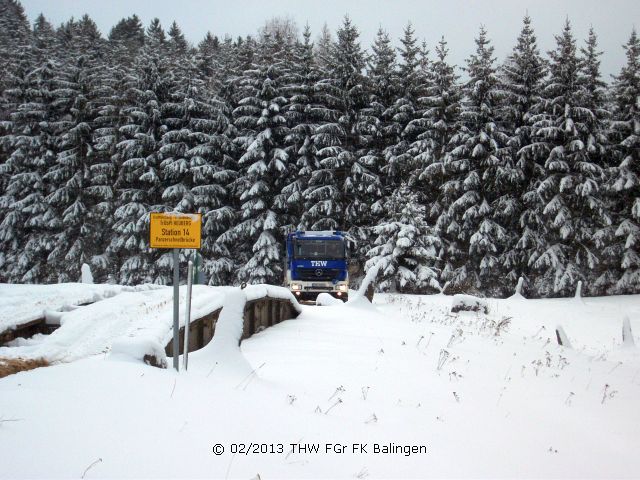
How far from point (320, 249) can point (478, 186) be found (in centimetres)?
1298

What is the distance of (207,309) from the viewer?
818 cm

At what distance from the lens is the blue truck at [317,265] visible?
20406mm

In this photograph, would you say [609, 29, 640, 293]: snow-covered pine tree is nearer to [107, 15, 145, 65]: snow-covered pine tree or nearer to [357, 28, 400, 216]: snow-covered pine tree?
[357, 28, 400, 216]: snow-covered pine tree

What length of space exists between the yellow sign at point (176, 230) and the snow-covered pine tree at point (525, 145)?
997 inches

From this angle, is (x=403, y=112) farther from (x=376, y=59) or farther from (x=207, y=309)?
(x=207, y=309)

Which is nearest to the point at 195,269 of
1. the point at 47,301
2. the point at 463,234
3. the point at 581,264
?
the point at 47,301

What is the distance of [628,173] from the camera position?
25.9 m

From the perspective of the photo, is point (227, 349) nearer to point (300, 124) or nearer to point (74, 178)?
point (300, 124)

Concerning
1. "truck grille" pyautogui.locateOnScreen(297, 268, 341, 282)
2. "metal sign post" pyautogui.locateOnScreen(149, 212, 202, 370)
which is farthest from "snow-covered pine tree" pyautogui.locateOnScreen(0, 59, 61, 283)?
"metal sign post" pyautogui.locateOnScreen(149, 212, 202, 370)

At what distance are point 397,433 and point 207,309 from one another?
4.39 meters

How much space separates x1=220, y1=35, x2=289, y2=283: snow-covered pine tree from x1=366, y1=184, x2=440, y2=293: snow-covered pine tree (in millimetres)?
6492

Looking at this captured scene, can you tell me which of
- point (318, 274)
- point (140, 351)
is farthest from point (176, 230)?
point (318, 274)

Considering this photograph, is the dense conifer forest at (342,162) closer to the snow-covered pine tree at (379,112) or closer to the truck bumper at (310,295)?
the snow-covered pine tree at (379,112)

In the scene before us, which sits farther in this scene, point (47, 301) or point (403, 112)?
point (403, 112)
